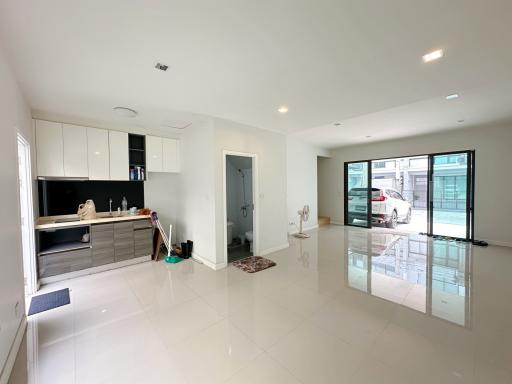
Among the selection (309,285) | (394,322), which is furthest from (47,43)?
(394,322)

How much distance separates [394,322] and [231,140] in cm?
344

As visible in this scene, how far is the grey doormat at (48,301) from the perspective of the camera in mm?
2510

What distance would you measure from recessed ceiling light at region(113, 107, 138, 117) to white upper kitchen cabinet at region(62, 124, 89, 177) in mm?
800

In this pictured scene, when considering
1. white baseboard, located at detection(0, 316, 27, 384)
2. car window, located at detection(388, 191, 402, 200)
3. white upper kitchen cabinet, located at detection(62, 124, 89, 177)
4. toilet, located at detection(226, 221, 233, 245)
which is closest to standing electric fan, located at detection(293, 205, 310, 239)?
toilet, located at detection(226, 221, 233, 245)

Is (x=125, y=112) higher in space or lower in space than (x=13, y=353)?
higher

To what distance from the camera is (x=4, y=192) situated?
178cm

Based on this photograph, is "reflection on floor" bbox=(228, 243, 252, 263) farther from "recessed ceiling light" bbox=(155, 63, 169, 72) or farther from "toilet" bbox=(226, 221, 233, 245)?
"recessed ceiling light" bbox=(155, 63, 169, 72)

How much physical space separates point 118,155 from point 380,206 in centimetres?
750

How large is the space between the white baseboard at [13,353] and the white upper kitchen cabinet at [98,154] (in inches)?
88.5

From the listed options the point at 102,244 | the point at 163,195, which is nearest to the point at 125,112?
the point at 163,195

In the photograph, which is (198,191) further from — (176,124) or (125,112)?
(125,112)

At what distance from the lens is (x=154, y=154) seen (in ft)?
14.1

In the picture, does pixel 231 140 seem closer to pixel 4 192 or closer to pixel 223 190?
pixel 223 190

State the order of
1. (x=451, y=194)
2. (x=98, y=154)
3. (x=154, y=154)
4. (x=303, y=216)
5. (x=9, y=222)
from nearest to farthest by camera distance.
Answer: (x=9, y=222), (x=98, y=154), (x=154, y=154), (x=451, y=194), (x=303, y=216)
